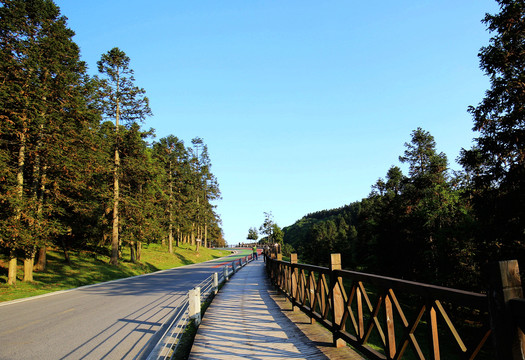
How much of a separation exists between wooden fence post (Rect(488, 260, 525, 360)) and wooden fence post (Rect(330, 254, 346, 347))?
10.1ft

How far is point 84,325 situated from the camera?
345 inches

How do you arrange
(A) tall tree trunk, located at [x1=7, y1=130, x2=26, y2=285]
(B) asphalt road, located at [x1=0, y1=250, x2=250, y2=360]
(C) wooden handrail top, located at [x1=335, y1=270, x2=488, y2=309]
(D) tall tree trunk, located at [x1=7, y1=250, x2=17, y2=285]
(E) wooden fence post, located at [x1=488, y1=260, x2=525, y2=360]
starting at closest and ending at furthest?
(E) wooden fence post, located at [x1=488, y1=260, x2=525, y2=360], (C) wooden handrail top, located at [x1=335, y1=270, x2=488, y2=309], (B) asphalt road, located at [x1=0, y1=250, x2=250, y2=360], (A) tall tree trunk, located at [x1=7, y1=130, x2=26, y2=285], (D) tall tree trunk, located at [x1=7, y1=250, x2=17, y2=285]

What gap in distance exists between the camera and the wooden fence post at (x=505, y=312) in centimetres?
230

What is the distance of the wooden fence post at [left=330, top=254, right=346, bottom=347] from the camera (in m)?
5.25

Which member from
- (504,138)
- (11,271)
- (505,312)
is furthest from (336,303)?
(11,271)

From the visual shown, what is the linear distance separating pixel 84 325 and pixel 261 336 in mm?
5970

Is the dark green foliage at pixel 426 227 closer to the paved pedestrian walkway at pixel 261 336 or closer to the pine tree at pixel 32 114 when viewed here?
the paved pedestrian walkway at pixel 261 336

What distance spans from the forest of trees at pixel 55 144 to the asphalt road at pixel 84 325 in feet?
17.8

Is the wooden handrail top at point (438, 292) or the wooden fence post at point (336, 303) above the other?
the wooden handrail top at point (438, 292)

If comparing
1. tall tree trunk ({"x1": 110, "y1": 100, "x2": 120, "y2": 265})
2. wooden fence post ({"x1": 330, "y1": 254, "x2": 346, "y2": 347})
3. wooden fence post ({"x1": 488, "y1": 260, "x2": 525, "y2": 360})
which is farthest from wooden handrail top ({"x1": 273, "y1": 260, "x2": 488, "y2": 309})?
tall tree trunk ({"x1": 110, "y1": 100, "x2": 120, "y2": 265})

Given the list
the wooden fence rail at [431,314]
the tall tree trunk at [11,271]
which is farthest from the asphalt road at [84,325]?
the wooden fence rail at [431,314]

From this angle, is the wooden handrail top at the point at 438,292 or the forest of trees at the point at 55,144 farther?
the forest of trees at the point at 55,144

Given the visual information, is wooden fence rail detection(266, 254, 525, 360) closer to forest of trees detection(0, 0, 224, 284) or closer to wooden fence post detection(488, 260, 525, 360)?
wooden fence post detection(488, 260, 525, 360)

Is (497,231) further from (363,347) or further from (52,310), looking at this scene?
(52,310)
